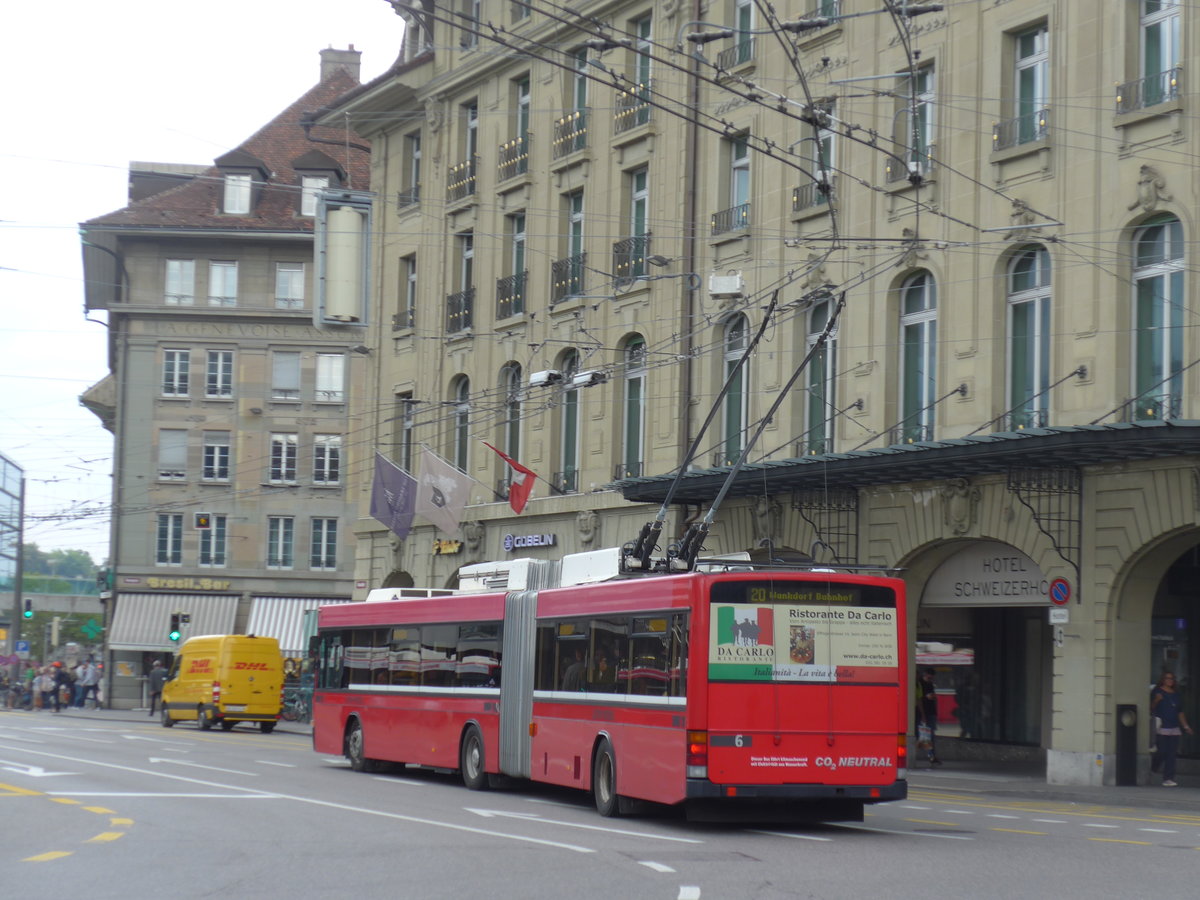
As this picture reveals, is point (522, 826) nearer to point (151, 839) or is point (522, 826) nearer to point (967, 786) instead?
point (151, 839)

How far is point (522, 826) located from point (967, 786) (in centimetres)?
1046

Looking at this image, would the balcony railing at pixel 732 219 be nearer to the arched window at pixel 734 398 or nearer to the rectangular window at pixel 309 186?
the arched window at pixel 734 398

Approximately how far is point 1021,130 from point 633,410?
12.1 meters

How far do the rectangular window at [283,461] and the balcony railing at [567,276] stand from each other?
2985 centimetres

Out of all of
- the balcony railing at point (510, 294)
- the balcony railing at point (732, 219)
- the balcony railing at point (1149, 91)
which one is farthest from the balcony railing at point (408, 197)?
the balcony railing at point (1149, 91)

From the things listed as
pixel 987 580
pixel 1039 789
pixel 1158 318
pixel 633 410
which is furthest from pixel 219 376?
pixel 1039 789

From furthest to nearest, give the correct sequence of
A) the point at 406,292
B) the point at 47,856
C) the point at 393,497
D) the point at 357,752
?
the point at 406,292 → the point at 393,497 → the point at 357,752 → the point at 47,856

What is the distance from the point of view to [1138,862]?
14.6m

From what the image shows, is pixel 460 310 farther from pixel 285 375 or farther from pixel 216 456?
pixel 216 456

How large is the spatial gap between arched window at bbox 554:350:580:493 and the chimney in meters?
38.0

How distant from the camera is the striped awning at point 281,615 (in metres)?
66.7

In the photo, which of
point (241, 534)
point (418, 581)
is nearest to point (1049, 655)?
point (418, 581)

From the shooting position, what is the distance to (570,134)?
39438 mm

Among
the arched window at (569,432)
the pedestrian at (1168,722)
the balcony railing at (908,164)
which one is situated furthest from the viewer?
the arched window at (569,432)
